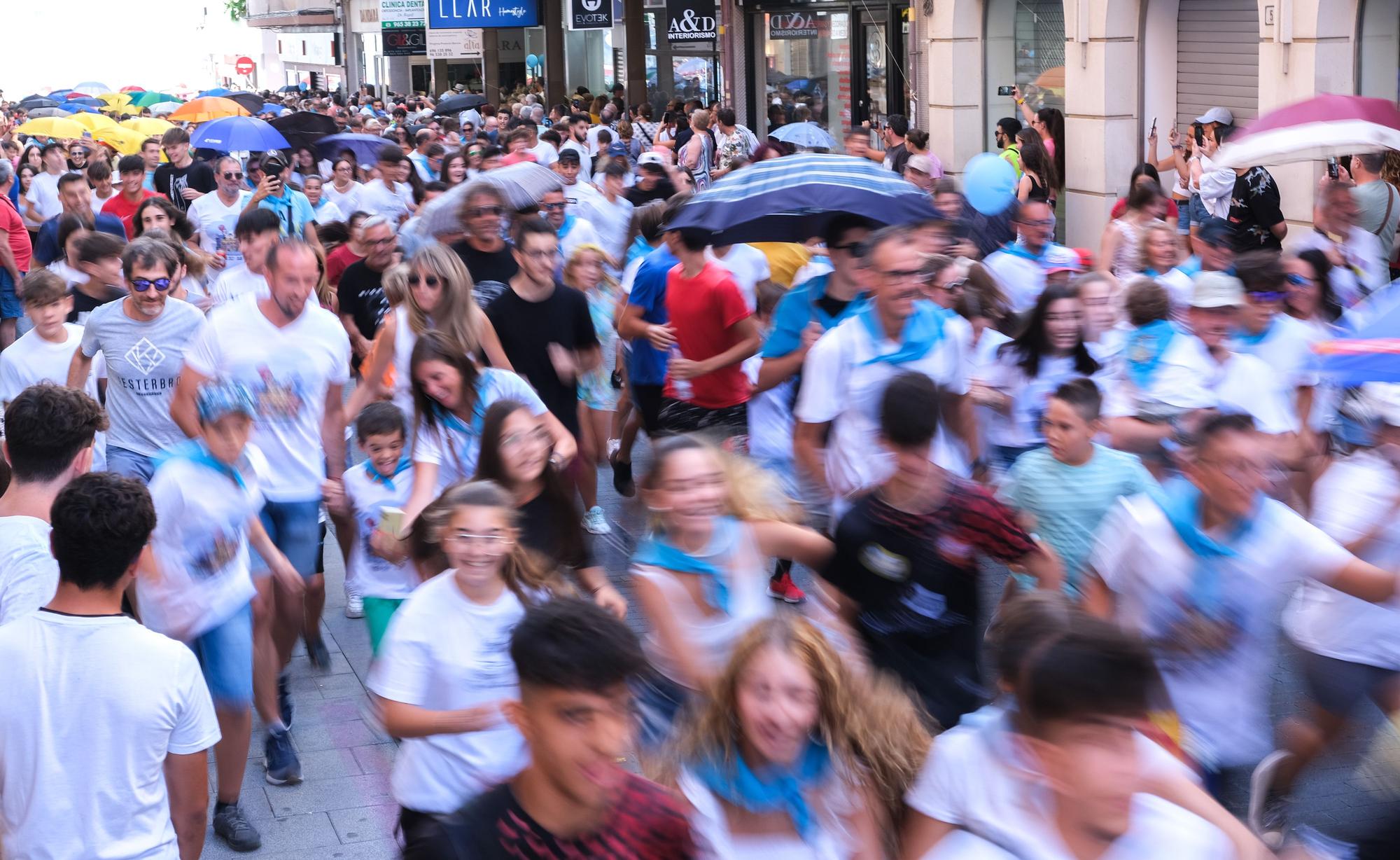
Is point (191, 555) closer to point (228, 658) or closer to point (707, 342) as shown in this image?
point (228, 658)

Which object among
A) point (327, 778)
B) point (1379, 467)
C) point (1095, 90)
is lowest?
point (327, 778)

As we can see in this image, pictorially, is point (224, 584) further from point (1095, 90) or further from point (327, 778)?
point (1095, 90)

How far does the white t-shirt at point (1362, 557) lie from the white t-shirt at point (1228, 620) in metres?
0.37

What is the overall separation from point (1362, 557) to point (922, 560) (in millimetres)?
1446

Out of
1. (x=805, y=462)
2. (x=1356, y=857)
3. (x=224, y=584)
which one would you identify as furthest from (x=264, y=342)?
(x=1356, y=857)

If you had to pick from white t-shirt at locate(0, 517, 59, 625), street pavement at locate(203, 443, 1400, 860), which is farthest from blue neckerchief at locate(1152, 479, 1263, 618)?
white t-shirt at locate(0, 517, 59, 625)

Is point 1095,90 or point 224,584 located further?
point 1095,90

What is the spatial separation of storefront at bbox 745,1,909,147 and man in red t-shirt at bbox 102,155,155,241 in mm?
10892

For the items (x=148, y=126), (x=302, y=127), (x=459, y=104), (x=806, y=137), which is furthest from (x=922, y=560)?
(x=459, y=104)

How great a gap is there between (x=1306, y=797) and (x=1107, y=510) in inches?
58.6

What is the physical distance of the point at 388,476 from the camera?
634 cm

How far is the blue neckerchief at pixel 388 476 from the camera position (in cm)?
630

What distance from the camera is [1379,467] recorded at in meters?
4.85

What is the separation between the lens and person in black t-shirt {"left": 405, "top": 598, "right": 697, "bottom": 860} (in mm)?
2719
